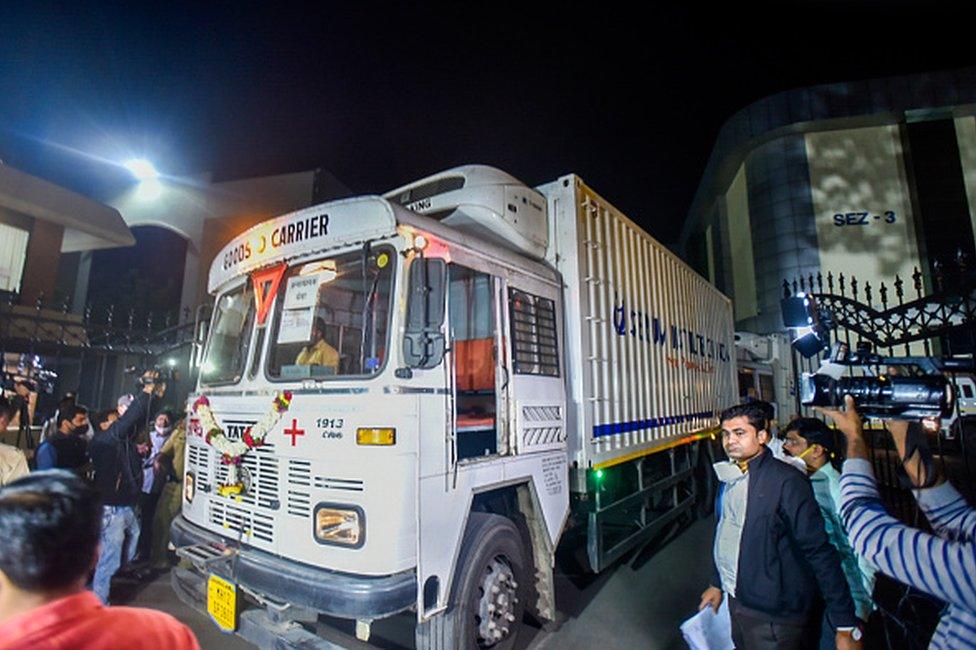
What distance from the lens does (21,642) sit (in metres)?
1.03

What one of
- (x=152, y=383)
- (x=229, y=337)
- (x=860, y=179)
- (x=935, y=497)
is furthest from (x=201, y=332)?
(x=860, y=179)

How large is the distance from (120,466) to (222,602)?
2554mm

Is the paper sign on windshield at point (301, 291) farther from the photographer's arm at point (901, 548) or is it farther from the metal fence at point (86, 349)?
the photographer's arm at point (901, 548)

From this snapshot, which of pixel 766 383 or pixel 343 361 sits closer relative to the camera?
pixel 343 361

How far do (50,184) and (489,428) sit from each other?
13.0 metres

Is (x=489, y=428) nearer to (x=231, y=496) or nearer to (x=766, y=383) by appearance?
(x=231, y=496)

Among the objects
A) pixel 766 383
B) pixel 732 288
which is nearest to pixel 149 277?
pixel 766 383

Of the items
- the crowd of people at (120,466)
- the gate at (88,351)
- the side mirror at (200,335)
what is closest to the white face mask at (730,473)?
the side mirror at (200,335)

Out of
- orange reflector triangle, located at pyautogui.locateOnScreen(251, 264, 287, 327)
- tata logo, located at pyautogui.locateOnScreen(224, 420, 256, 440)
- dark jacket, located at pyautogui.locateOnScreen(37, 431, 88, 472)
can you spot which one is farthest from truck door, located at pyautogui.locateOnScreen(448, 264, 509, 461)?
dark jacket, located at pyautogui.locateOnScreen(37, 431, 88, 472)

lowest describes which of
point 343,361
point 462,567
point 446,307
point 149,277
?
point 462,567

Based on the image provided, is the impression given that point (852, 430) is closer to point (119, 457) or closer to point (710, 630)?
point (710, 630)

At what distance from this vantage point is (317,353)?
10.8 ft

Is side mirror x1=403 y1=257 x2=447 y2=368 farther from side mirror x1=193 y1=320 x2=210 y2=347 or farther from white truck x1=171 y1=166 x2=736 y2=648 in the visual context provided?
side mirror x1=193 y1=320 x2=210 y2=347

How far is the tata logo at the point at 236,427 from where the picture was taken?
3.24m
